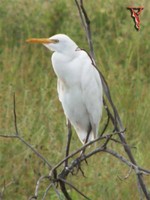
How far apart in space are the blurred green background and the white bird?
0.47 meters

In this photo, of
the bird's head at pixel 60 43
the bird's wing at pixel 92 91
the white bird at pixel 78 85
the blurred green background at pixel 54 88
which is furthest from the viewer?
the blurred green background at pixel 54 88

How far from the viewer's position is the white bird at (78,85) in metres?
3.08

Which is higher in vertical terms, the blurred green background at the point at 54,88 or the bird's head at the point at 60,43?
the bird's head at the point at 60,43

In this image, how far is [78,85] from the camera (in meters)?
3.34

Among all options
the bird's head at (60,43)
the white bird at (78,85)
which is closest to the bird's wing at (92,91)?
the white bird at (78,85)

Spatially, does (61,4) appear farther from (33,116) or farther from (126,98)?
(33,116)

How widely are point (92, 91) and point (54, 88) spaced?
67.7 inches

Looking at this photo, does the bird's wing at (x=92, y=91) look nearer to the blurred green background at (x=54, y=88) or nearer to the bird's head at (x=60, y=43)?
the bird's head at (x=60, y=43)

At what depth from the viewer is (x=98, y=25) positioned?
6.13 meters

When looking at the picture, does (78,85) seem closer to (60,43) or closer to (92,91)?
(92,91)

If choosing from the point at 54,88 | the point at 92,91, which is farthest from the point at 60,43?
the point at 54,88

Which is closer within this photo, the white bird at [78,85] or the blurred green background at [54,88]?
the white bird at [78,85]

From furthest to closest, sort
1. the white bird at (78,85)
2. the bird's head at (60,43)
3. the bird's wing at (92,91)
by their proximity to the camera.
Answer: the bird's wing at (92,91) → the white bird at (78,85) → the bird's head at (60,43)

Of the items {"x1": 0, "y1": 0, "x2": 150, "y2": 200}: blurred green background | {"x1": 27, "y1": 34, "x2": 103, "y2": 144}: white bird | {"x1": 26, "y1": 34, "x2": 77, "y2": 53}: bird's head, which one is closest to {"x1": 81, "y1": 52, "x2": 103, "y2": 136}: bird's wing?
{"x1": 27, "y1": 34, "x2": 103, "y2": 144}: white bird
